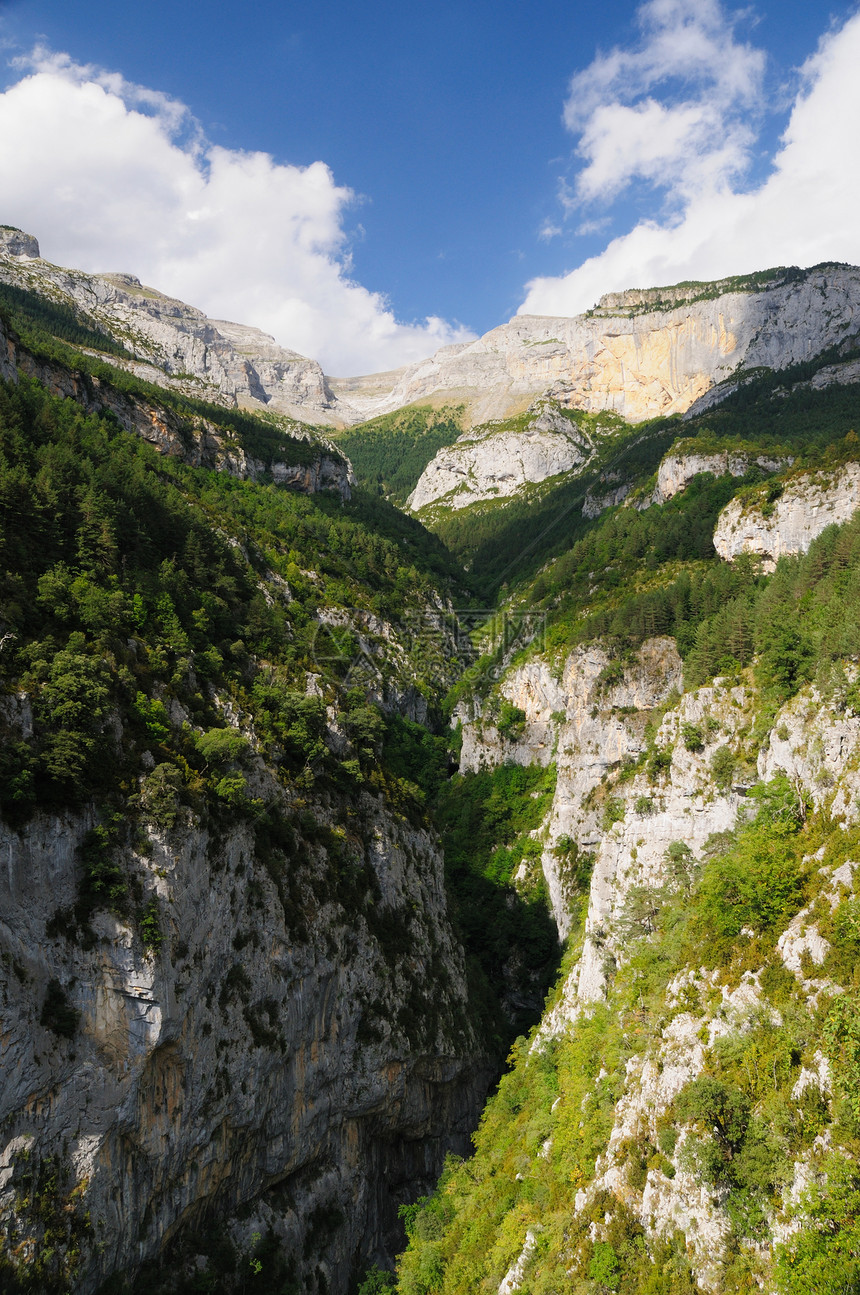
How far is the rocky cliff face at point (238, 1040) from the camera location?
23.1 m

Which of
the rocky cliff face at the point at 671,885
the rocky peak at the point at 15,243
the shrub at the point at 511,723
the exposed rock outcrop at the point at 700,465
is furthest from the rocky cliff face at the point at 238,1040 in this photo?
the rocky peak at the point at 15,243

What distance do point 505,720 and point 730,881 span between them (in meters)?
49.9

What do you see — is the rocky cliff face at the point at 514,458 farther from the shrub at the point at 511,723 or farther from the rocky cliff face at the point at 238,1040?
the rocky cliff face at the point at 238,1040

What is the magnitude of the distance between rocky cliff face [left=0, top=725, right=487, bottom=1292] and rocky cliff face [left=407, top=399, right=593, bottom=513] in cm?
15302

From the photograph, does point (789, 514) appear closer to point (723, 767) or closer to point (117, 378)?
point (723, 767)

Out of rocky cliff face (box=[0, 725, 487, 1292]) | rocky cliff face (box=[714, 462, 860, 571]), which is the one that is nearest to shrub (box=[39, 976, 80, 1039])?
rocky cliff face (box=[0, 725, 487, 1292])

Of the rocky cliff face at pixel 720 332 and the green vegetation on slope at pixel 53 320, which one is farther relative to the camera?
the rocky cliff face at pixel 720 332

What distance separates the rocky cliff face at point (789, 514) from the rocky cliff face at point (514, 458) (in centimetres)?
11511

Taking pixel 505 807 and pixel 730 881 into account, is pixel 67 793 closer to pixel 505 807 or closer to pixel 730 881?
pixel 730 881

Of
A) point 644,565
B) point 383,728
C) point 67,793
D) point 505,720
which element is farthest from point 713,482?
point 67,793

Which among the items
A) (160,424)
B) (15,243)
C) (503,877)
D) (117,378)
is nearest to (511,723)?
(503,877)

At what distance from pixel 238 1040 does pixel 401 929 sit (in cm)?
1553

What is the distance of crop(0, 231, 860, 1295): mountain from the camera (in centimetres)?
2259

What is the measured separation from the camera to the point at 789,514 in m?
65.1
